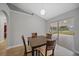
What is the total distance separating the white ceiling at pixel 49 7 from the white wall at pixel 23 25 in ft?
0.34

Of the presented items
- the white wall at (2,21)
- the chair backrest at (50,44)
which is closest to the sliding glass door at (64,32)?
the chair backrest at (50,44)

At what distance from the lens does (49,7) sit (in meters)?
1.83

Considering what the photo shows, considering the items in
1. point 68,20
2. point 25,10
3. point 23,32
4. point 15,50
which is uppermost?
point 25,10

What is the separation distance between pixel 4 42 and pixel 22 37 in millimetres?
300

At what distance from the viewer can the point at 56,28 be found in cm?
189

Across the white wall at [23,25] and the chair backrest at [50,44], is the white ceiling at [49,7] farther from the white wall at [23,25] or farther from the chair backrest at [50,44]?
the chair backrest at [50,44]

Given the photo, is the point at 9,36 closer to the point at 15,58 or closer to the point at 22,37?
the point at 22,37

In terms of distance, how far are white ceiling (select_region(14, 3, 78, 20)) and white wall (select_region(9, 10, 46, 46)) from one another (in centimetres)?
10

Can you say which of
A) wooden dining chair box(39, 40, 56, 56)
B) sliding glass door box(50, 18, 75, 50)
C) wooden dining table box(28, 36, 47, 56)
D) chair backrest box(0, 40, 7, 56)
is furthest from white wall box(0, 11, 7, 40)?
sliding glass door box(50, 18, 75, 50)

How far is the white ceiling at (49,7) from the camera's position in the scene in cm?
182

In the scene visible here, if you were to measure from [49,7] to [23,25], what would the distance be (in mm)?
529

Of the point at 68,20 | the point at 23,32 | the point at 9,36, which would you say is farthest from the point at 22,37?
the point at 68,20

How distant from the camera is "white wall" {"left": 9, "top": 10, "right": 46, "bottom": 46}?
5.99ft

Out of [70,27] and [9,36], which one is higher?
[70,27]
